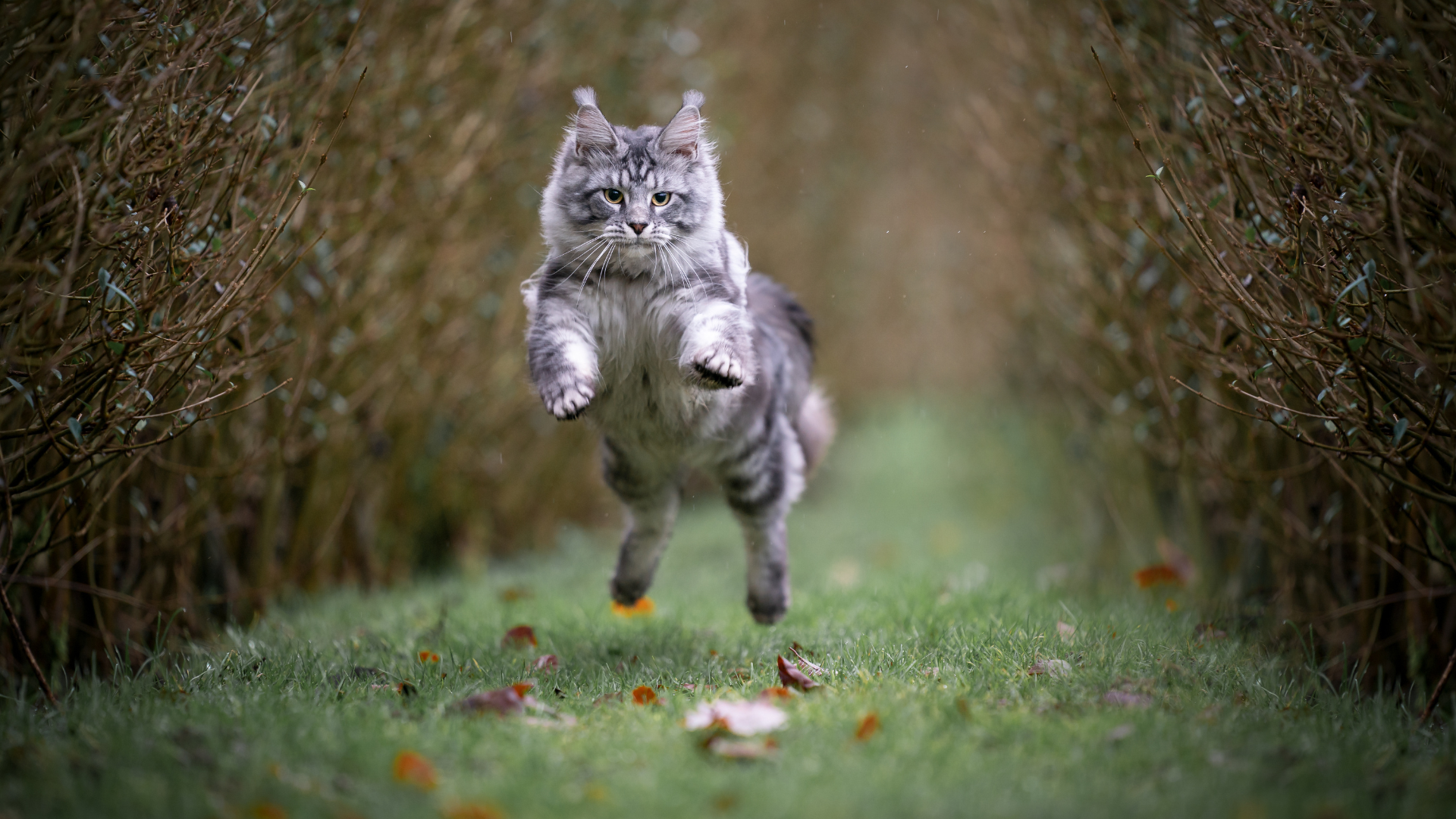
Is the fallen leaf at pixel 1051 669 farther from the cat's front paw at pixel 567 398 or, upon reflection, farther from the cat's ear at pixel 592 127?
the cat's ear at pixel 592 127

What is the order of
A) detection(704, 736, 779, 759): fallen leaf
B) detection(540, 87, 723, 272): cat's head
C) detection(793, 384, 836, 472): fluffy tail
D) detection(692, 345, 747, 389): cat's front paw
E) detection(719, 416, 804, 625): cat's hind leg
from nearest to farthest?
detection(704, 736, 779, 759): fallen leaf → detection(692, 345, 747, 389): cat's front paw → detection(540, 87, 723, 272): cat's head → detection(719, 416, 804, 625): cat's hind leg → detection(793, 384, 836, 472): fluffy tail

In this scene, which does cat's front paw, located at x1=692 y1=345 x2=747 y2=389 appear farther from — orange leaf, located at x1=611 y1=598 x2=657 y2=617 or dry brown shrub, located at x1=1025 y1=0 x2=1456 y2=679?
orange leaf, located at x1=611 y1=598 x2=657 y2=617

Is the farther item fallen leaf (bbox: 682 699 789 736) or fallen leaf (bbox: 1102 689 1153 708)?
fallen leaf (bbox: 1102 689 1153 708)

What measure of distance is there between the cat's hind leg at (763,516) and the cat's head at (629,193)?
88 centimetres

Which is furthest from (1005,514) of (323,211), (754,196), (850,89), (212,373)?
(212,373)

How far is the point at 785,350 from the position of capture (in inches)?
181

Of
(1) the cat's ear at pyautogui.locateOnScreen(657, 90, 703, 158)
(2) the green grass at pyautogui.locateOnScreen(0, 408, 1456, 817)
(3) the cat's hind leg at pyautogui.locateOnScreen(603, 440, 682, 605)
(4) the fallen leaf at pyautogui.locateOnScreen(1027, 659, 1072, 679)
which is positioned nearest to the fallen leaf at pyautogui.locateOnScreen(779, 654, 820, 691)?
(2) the green grass at pyautogui.locateOnScreen(0, 408, 1456, 817)

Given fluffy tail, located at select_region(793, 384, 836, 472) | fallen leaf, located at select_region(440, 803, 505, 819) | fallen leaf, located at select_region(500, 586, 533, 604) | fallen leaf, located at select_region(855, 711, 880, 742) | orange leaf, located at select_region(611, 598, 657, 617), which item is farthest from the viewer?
fallen leaf, located at select_region(500, 586, 533, 604)

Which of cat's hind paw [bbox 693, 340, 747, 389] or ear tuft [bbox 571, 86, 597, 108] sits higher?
ear tuft [bbox 571, 86, 597, 108]

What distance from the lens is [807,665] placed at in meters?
3.48

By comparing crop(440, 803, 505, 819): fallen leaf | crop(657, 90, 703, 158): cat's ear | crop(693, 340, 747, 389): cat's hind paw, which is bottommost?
crop(440, 803, 505, 819): fallen leaf

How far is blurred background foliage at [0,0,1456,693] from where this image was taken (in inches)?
145

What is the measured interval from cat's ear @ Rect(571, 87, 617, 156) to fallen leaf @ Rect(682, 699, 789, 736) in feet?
6.70

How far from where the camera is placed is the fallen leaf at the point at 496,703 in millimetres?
3009
